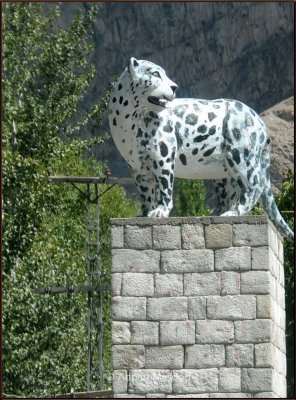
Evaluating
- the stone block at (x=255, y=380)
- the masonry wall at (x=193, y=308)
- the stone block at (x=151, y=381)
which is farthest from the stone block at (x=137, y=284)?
the stone block at (x=255, y=380)

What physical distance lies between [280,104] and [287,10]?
420 centimetres

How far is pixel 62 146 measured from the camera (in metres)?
27.7

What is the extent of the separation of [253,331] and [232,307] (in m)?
0.32

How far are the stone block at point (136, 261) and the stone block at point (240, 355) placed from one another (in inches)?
43.6

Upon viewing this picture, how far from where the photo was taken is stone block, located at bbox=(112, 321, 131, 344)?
55.6 ft

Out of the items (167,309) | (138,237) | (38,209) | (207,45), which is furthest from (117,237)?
(207,45)

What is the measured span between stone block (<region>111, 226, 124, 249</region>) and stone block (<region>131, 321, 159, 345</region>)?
0.80 meters

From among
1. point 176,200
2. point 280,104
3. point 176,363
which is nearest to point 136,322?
point 176,363

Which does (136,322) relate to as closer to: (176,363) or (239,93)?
(176,363)

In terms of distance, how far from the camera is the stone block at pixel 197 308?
16906 mm

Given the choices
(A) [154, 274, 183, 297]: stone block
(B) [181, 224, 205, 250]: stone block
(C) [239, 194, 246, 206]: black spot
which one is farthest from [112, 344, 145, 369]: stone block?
(C) [239, 194, 246, 206]: black spot

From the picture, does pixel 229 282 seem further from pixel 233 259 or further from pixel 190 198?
pixel 190 198

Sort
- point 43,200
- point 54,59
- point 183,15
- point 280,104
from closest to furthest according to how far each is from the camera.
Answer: point 43,200 < point 54,59 < point 280,104 < point 183,15

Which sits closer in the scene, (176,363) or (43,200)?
(176,363)
